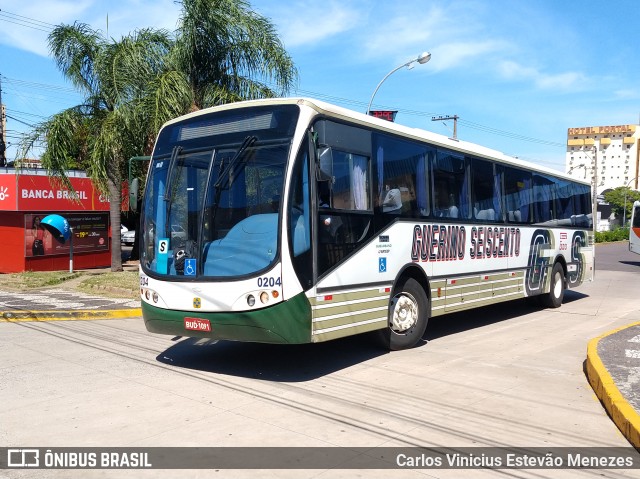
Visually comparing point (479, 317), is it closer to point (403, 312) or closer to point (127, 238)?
point (403, 312)

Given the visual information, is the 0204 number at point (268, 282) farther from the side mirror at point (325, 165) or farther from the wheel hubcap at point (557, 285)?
the wheel hubcap at point (557, 285)

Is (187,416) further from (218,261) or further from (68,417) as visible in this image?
(218,261)

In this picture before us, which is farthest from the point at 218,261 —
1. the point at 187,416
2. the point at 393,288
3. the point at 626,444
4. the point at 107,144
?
the point at 107,144

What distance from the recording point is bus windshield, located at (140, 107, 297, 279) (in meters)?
7.12

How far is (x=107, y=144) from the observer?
16844 millimetres

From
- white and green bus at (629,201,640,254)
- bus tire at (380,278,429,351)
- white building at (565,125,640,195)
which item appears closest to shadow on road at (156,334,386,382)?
bus tire at (380,278,429,351)

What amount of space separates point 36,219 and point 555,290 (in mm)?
17128

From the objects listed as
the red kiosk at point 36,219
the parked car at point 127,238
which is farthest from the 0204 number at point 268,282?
the parked car at point 127,238

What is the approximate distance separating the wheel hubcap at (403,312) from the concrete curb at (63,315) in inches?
244

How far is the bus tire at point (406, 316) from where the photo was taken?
8.91 meters

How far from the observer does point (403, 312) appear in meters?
9.12

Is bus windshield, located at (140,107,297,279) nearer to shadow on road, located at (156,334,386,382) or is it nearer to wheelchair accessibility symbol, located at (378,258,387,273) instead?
shadow on road, located at (156,334,386,382)

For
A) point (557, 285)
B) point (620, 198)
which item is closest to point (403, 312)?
point (557, 285)

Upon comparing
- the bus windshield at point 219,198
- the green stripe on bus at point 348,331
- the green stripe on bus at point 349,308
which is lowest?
the green stripe on bus at point 348,331
